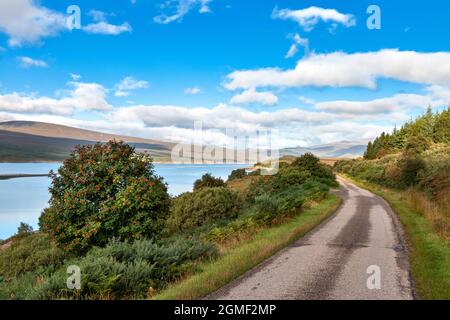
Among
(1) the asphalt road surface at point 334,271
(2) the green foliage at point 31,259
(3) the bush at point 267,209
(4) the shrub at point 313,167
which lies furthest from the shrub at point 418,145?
(2) the green foliage at point 31,259

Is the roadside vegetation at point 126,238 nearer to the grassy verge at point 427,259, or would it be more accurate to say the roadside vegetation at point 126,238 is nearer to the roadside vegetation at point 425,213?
the grassy verge at point 427,259

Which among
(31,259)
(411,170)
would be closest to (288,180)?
(411,170)

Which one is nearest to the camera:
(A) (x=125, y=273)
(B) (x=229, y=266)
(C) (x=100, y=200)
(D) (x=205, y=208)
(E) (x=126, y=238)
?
(A) (x=125, y=273)

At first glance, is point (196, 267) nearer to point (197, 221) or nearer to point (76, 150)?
point (76, 150)

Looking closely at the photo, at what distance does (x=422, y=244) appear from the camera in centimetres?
1490

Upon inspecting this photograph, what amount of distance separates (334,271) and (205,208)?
62.9 ft

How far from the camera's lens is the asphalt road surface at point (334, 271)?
866cm

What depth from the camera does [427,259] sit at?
12.5 m

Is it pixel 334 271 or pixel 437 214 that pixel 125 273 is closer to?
pixel 334 271

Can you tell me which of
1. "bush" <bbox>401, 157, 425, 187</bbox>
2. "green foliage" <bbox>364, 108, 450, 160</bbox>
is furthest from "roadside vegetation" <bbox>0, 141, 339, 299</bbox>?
"green foliage" <bbox>364, 108, 450, 160</bbox>
